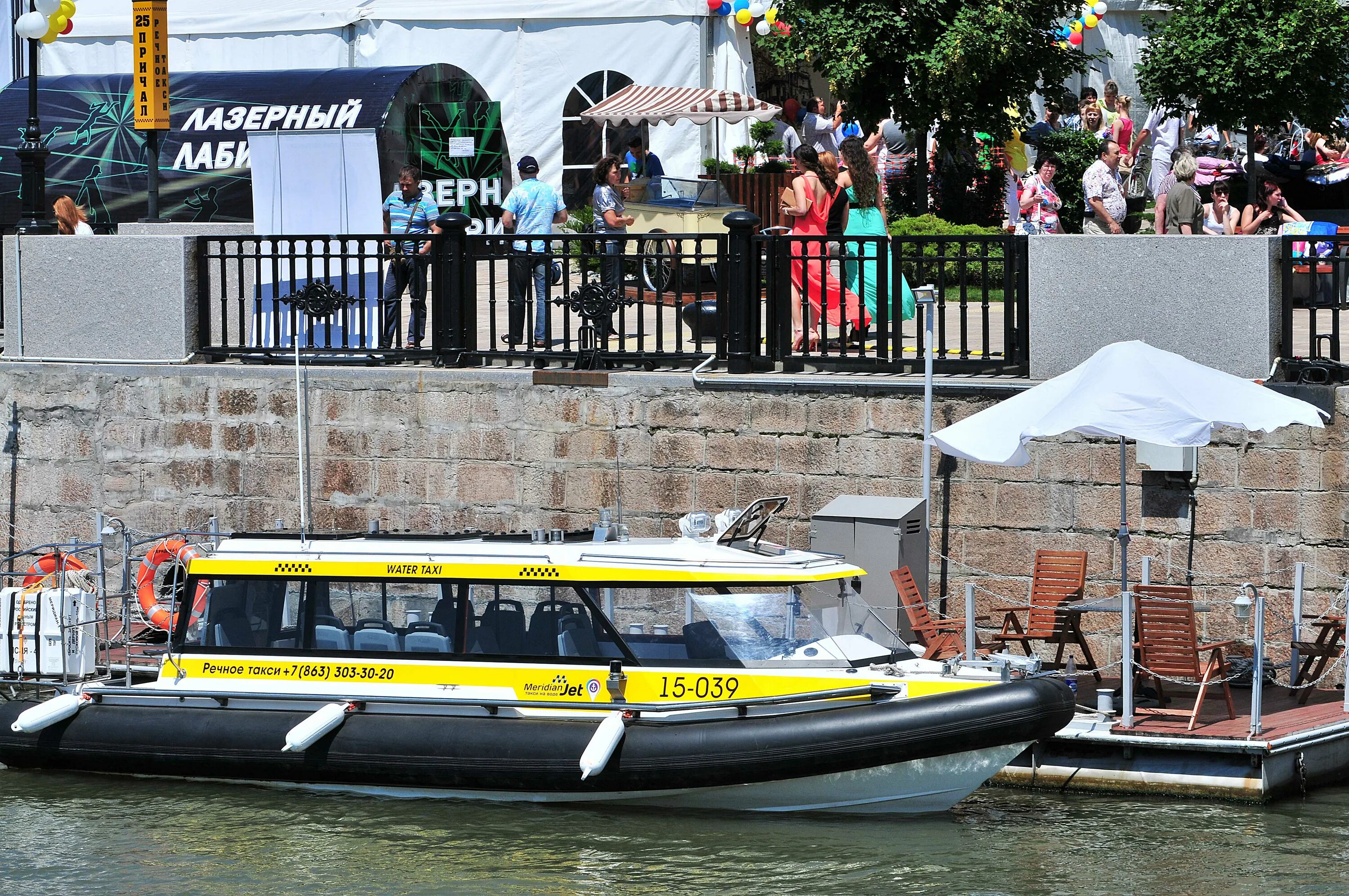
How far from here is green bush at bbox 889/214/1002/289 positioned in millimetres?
12445

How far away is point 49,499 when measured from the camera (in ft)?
48.3

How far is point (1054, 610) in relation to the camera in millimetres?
11188

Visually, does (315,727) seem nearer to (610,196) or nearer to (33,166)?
(610,196)

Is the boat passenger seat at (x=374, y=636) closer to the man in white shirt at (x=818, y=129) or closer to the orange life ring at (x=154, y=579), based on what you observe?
the orange life ring at (x=154, y=579)

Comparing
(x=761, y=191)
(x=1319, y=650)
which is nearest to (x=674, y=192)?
(x=761, y=191)

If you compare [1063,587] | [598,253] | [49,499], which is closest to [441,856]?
[1063,587]

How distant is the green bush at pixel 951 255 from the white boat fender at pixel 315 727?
4.74m

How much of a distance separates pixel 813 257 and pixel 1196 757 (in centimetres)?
451

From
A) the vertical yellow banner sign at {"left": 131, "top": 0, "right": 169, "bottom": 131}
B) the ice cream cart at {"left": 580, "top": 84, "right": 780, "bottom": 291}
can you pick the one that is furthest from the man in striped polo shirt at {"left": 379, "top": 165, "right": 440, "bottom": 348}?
the vertical yellow banner sign at {"left": 131, "top": 0, "right": 169, "bottom": 131}

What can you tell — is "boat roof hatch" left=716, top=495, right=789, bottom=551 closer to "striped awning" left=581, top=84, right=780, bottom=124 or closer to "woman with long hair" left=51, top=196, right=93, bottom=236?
Answer: "woman with long hair" left=51, top=196, right=93, bottom=236

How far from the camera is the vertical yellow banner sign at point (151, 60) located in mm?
15586

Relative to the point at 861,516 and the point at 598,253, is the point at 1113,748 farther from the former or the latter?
the point at 598,253

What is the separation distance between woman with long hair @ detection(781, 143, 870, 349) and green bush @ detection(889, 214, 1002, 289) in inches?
20.3

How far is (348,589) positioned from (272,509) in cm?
359
